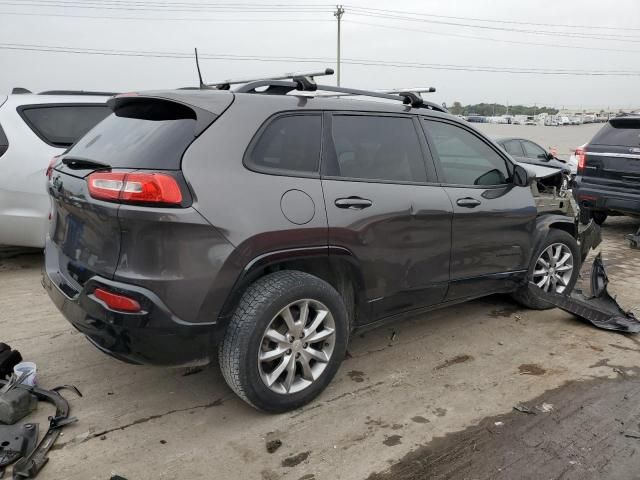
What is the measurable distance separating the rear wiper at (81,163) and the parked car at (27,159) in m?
2.37

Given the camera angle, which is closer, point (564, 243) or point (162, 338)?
point (162, 338)

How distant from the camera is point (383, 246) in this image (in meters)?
3.32

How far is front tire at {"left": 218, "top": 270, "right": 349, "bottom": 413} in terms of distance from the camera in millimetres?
2787

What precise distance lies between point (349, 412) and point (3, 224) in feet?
13.3

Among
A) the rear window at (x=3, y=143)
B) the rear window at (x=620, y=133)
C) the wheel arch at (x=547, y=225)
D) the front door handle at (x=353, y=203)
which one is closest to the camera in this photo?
the front door handle at (x=353, y=203)

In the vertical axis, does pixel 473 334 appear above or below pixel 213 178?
below

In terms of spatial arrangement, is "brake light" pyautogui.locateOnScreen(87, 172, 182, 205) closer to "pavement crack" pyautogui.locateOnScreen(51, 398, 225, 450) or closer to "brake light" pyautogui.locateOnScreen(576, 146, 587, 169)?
"pavement crack" pyautogui.locateOnScreen(51, 398, 225, 450)

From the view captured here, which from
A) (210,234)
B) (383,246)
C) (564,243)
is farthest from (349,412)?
(564,243)

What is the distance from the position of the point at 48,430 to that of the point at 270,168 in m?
1.81

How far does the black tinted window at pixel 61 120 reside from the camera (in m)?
5.43

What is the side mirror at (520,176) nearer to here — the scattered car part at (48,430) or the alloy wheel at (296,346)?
the alloy wheel at (296,346)

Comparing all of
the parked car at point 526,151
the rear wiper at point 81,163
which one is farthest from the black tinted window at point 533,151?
the rear wiper at point 81,163

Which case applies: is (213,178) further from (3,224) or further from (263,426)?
(3,224)

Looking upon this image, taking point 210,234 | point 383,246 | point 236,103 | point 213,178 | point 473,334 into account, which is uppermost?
point 236,103
